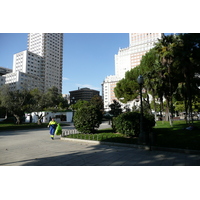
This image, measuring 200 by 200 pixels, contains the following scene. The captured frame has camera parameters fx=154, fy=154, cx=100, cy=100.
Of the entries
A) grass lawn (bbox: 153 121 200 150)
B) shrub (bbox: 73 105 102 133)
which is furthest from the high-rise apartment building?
grass lawn (bbox: 153 121 200 150)

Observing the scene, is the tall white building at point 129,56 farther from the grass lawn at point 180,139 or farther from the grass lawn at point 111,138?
the grass lawn at point 111,138

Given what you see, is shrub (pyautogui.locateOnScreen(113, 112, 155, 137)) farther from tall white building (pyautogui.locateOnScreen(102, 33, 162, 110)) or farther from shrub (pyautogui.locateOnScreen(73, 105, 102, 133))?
tall white building (pyautogui.locateOnScreen(102, 33, 162, 110))

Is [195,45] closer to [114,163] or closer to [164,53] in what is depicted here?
[164,53]

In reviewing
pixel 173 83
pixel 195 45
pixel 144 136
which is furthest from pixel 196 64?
pixel 144 136

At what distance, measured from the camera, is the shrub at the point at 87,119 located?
36.2ft

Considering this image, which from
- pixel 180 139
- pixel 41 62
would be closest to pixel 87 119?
pixel 180 139

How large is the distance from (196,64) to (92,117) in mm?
12416

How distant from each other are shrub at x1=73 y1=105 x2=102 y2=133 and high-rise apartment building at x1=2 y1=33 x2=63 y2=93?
8924cm

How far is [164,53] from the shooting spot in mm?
16828

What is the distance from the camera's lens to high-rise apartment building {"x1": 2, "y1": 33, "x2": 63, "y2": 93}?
9603cm

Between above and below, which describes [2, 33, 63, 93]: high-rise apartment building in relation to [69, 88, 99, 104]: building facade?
above

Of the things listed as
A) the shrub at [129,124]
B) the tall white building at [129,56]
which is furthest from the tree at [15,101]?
the tall white building at [129,56]

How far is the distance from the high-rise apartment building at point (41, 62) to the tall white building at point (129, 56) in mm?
39378

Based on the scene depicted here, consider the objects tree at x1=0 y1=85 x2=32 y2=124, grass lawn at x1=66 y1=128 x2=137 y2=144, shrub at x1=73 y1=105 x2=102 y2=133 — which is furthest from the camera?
tree at x1=0 y1=85 x2=32 y2=124
